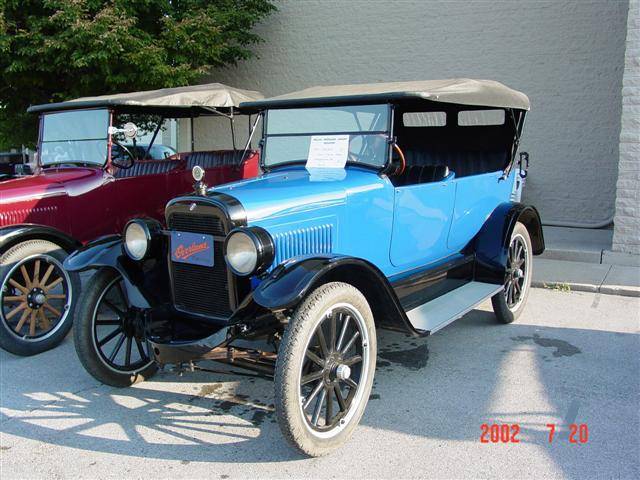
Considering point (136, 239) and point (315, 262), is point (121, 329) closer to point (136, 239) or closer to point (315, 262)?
point (136, 239)

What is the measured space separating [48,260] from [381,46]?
7.18 metres

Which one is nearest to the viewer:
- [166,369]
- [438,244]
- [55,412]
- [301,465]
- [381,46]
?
[301,465]

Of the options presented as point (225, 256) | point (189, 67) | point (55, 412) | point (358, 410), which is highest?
point (189, 67)

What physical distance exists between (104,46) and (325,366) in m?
6.85

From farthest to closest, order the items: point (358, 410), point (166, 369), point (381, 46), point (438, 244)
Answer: point (381, 46), point (438, 244), point (166, 369), point (358, 410)

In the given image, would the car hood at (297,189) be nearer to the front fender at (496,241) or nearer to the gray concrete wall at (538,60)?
the front fender at (496,241)

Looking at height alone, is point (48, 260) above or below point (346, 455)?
above

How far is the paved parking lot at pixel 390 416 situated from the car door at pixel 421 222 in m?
0.72

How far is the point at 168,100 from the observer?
5637 mm

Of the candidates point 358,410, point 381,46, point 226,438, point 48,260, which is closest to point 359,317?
point 358,410

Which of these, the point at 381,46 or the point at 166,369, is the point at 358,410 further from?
the point at 381,46

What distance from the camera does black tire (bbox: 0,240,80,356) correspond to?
13.7 ft

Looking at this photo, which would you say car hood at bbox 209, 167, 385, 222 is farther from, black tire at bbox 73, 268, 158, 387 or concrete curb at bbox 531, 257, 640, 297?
concrete curb at bbox 531, 257, 640, 297

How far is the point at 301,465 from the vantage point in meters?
2.79
